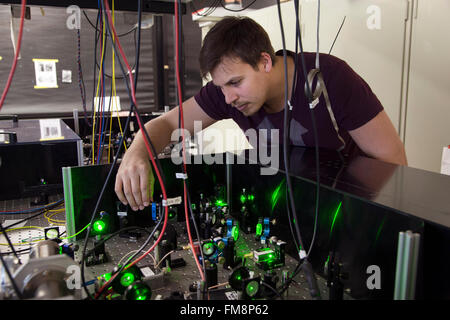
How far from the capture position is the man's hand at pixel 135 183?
0.90m

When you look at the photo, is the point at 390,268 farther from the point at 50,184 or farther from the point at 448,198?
the point at 50,184

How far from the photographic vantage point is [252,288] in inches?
24.6

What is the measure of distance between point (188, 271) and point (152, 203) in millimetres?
273

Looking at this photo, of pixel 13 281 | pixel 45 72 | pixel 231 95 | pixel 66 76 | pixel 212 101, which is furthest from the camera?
pixel 66 76

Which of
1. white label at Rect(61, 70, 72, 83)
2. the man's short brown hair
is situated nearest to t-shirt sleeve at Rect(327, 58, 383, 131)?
the man's short brown hair

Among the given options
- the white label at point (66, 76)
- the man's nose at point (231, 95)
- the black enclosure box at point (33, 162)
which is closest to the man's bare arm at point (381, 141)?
the man's nose at point (231, 95)

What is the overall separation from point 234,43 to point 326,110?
39 cm

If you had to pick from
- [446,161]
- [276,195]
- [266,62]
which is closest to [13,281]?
[276,195]

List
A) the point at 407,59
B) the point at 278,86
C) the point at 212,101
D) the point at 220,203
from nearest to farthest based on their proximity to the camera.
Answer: the point at 220,203, the point at 278,86, the point at 212,101, the point at 407,59

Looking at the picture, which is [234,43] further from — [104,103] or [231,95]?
[104,103]

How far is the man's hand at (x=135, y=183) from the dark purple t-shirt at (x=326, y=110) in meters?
0.56

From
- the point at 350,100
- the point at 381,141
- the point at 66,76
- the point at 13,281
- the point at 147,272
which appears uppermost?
the point at 66,76

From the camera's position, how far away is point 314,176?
32.1 inches
